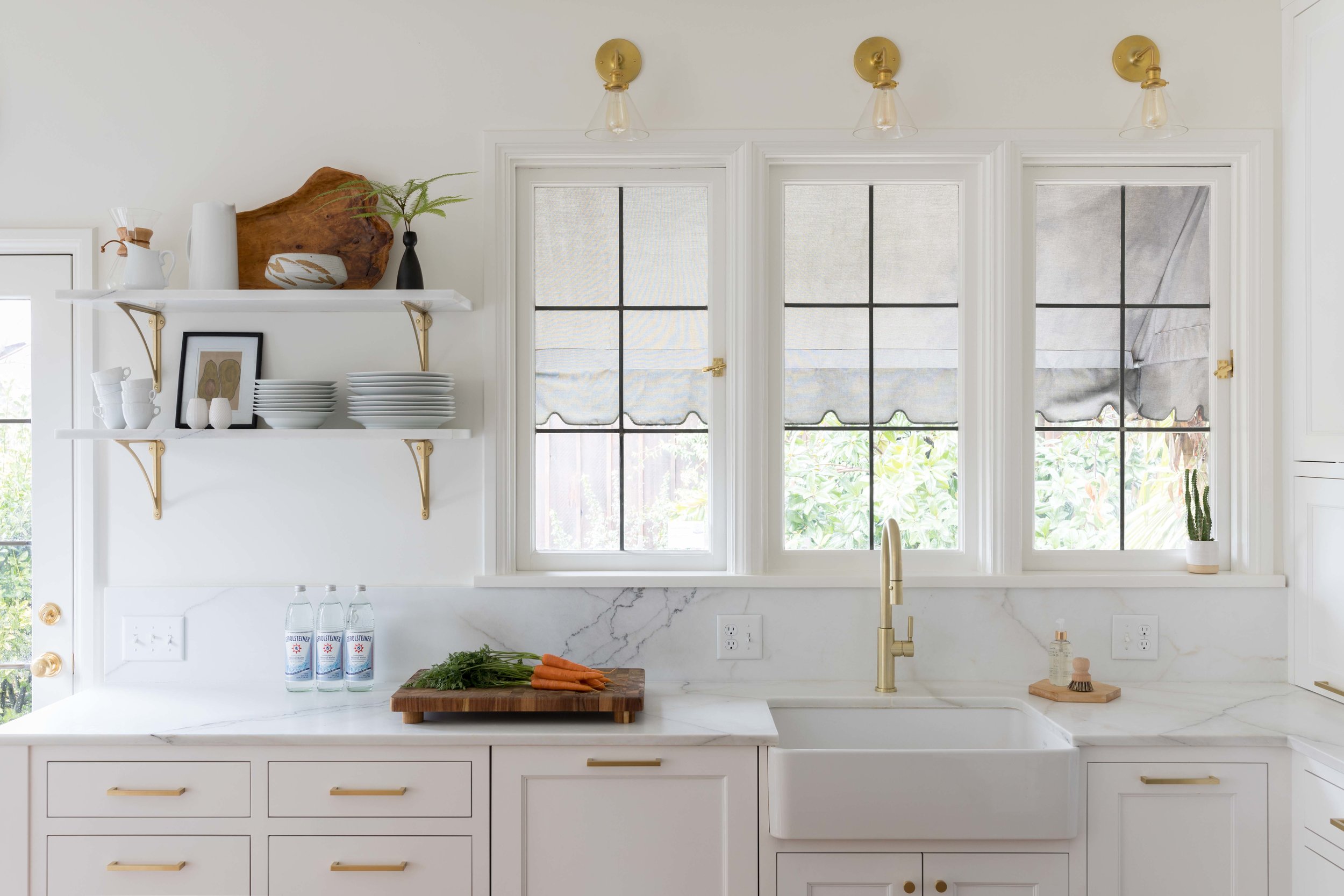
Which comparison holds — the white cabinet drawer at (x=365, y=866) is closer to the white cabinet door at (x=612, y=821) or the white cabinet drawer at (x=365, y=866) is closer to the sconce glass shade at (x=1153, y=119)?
the white cabinet door at (x=612, y=821)

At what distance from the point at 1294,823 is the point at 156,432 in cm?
258

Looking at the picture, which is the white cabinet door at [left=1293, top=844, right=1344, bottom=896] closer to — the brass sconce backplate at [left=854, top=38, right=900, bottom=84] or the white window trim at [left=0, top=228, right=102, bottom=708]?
the brass sconce backplate at [left=854, top=38, right=900, bottom=84]

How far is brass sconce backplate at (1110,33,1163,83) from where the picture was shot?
2.12 meters

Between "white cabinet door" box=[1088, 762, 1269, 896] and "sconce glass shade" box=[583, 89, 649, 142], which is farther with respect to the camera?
"sconce glass shade" box=[583, 89, 649, 142]

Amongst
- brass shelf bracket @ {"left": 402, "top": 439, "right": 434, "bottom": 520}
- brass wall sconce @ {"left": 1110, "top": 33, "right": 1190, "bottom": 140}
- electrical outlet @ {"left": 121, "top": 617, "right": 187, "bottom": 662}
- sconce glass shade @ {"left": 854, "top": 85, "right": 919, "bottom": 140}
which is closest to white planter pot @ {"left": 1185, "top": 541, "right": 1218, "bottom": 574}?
brass wall sconce @ {"left": 1110, "top": 33, "right": 1190, "bottom": 140}

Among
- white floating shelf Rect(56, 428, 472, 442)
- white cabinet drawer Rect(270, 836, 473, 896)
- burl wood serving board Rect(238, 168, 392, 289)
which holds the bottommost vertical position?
white cabinet drawer Rect(270, 836, 473, 896)

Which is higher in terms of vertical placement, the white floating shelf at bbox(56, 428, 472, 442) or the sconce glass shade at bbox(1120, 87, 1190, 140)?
the sconce glass shade at bbox(1120, 87, 1190, 140)

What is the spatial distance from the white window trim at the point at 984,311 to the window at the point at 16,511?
120 cm

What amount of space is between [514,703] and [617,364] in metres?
0.89

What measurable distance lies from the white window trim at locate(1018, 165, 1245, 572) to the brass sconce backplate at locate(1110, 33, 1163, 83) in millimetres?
220

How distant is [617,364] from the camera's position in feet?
7.38

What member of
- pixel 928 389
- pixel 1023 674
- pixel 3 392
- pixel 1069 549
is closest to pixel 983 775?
pixel 1023 674

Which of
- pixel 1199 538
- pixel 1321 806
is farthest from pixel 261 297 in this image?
pixel 1321 806

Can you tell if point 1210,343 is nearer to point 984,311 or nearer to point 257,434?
point 984,311
